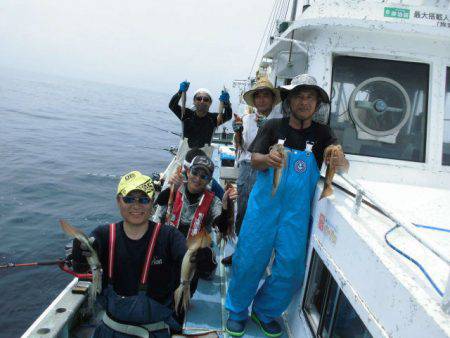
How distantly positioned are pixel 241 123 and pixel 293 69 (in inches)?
37.8

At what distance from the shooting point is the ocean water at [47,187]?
8016 millimetres

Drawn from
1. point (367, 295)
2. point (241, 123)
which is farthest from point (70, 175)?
point (367, 295)

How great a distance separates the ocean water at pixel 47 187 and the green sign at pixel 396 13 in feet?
25.8

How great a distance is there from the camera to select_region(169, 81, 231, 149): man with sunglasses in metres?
5.65

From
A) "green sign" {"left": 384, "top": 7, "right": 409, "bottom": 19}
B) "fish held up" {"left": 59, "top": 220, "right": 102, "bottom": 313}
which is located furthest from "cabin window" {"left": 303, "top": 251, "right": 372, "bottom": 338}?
"green sign" {"left": 384, "top": 7, "right": 409, "bottom": 19}

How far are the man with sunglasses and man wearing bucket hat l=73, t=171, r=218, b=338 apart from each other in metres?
3.16

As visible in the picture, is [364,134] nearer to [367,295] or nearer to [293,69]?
[293,69]

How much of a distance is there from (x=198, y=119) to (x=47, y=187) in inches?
433

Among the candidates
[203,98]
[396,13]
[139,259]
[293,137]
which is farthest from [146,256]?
[396,13]

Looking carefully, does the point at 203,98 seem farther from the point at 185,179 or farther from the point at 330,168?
the point at 330,168

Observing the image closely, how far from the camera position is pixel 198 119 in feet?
19.0

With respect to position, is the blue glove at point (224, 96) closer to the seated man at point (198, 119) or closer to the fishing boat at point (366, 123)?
the seated man at point (198, 119)

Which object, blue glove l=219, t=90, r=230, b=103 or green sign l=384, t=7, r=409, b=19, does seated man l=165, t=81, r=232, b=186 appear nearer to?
blue glove l=219, t=90, r=230, b=103

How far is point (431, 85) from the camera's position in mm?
3795
